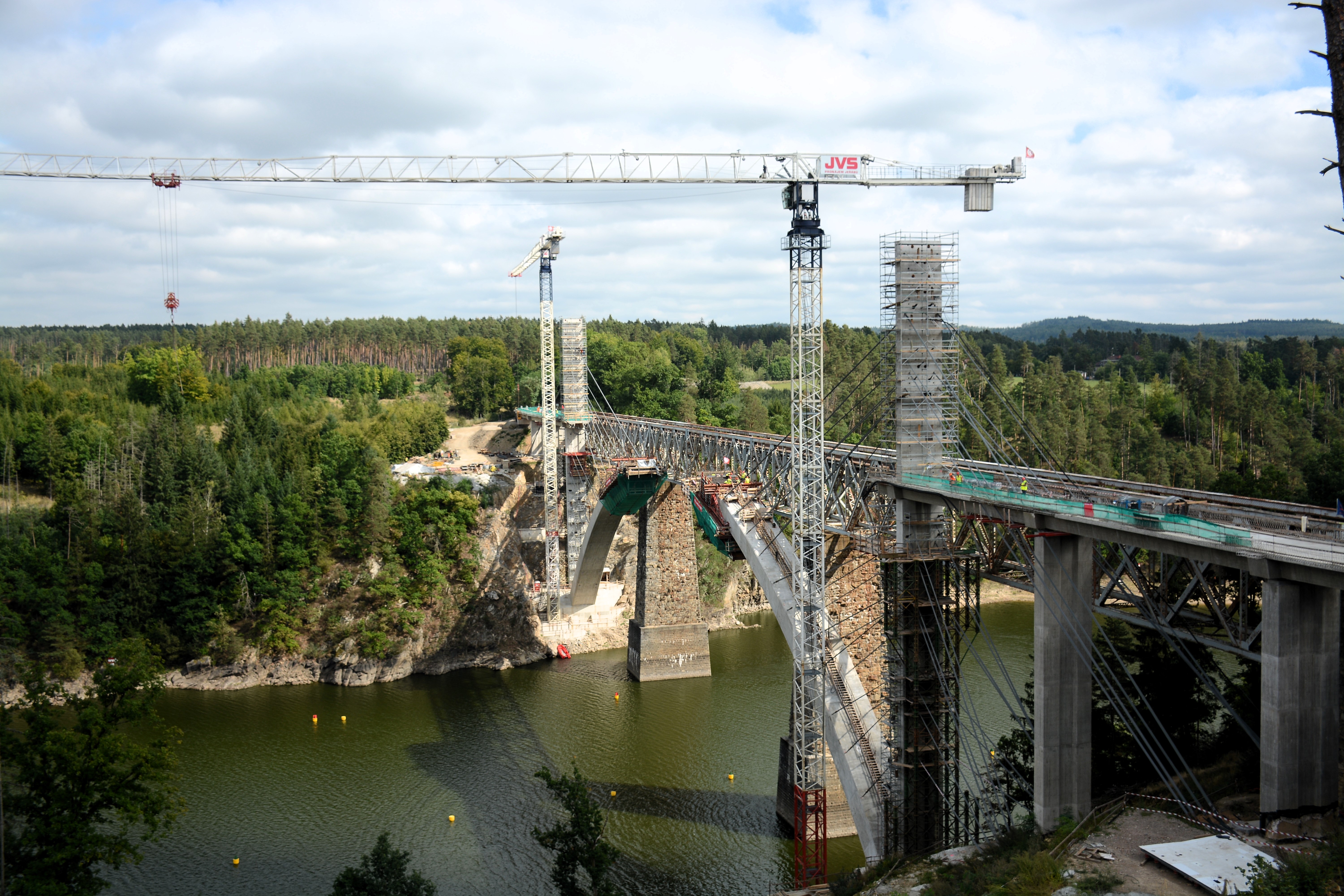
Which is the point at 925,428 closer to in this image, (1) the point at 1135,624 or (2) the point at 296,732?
(1) the point at 1135,624

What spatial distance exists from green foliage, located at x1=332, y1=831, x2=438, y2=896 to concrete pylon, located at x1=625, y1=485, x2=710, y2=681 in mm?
26705

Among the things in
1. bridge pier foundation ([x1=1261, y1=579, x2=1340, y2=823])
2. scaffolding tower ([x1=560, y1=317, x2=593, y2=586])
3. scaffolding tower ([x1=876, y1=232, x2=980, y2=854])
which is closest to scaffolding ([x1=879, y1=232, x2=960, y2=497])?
scaffolding tower ([x1=876, y1=232, x2=980, y2=854])

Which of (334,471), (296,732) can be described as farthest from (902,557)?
(334,471)

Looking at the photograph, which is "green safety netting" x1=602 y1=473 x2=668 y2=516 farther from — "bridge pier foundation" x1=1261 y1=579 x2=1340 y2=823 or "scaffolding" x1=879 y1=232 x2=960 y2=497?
"bridge pier foundation" x1=1261 y1=579 x2=1340 y2=823

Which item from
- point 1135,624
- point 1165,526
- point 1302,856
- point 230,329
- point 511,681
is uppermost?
point 230,329

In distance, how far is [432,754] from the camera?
36375 millimetres

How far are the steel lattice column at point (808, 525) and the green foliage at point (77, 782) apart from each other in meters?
15.3

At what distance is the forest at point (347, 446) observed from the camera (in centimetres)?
4591

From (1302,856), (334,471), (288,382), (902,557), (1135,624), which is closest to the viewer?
(1302,856)

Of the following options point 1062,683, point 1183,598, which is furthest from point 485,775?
point 1183,598

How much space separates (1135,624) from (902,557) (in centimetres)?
552

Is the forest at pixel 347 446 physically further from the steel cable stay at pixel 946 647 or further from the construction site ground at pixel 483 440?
the steel cable stay at pixel 946 647

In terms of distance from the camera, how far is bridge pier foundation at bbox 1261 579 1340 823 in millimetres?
13734

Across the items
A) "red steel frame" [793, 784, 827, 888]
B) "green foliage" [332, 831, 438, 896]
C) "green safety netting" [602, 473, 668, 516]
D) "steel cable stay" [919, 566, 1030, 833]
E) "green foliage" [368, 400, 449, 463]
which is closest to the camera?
"green foliage" [332, 831, 438, 896]
